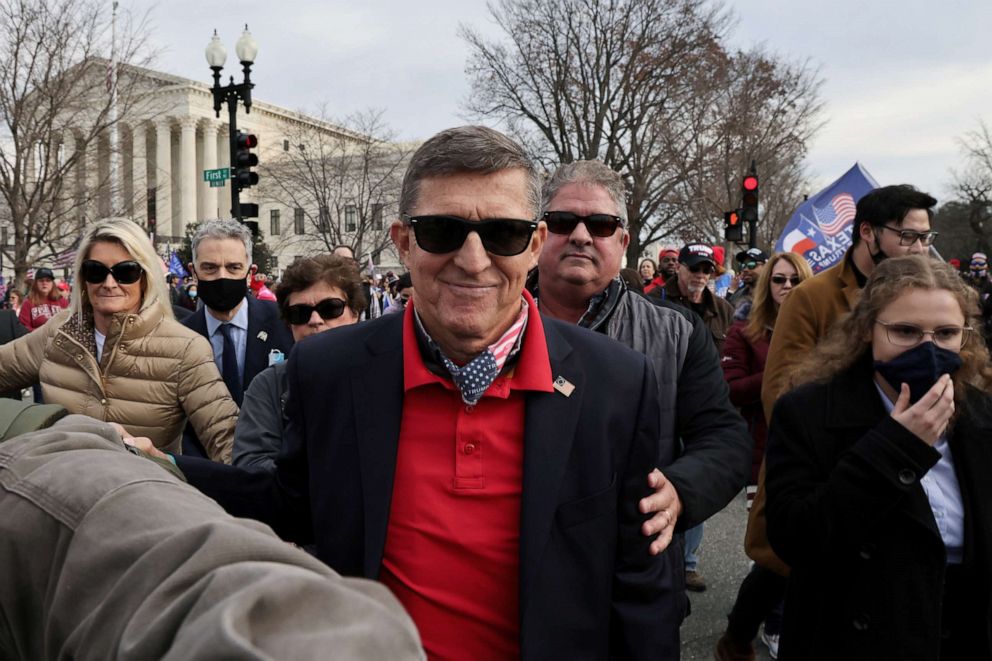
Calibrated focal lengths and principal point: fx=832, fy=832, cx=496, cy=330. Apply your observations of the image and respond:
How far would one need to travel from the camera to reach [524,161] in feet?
6.64

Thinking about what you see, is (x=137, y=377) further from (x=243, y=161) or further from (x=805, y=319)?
(x=243, y=161)

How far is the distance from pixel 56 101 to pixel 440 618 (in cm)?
1669

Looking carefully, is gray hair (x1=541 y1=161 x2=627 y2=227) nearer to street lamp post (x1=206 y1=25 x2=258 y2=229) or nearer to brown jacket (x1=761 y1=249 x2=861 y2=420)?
brown jacket (x1=761 y1=249 x2=861 y2=420)

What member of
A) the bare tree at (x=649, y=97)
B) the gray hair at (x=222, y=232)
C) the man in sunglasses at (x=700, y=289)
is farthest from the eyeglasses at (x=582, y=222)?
the bare tree at (x=649, y=97)

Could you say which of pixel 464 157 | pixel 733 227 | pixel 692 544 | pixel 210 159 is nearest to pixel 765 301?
pixel 692 544

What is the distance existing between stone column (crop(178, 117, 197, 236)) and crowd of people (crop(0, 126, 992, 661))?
6367 centimetres

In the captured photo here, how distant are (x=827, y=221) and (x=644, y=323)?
19.3 ft

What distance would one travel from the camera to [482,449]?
75.8 inches

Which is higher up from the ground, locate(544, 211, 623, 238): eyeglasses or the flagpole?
the flagpole

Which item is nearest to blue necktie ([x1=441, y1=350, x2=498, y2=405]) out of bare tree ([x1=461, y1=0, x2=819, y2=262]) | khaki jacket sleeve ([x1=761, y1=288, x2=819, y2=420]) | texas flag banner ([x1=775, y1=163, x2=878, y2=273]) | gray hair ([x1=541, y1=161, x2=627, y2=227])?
gray hair ([x1=541, y1=161, x2=627, y2=227])

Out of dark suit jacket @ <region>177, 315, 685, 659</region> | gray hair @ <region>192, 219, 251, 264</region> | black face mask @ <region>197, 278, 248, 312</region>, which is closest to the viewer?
dark suit jacket @ <region>177, 315, 685, 659</region>

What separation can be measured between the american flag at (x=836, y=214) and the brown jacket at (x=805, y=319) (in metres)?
3.95

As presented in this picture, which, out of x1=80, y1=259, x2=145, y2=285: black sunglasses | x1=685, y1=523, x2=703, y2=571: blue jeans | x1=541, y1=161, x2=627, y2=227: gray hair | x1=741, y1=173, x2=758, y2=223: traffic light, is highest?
x1=741, y1=173, x2=758, y2=223: traffic light

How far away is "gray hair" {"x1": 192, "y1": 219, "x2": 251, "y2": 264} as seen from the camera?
16.6 feet
